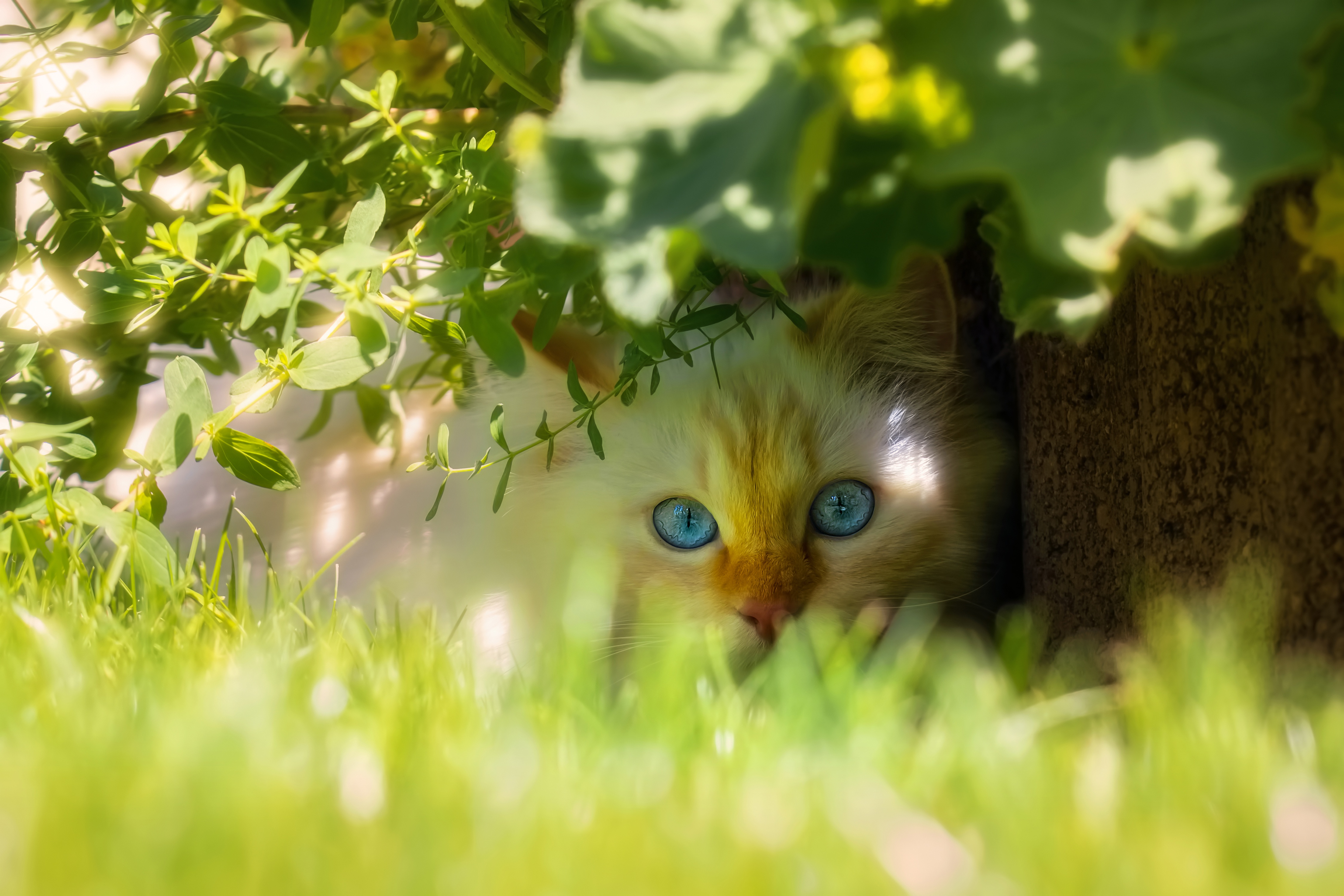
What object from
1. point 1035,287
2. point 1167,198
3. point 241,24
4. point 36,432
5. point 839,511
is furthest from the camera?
point 241,24

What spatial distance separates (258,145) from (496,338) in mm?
508

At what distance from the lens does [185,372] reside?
1.04 metres

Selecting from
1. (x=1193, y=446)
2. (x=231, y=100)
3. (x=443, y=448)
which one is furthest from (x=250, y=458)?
(x=1193, y=446)

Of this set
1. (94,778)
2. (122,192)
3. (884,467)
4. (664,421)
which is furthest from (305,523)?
(94,778)

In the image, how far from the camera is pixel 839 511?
1.22 meters

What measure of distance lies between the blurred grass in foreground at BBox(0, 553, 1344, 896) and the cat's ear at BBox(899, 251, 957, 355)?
1.57 feet

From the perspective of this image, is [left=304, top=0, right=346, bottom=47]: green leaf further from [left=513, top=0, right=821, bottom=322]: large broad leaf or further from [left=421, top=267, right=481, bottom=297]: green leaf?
[left=513, top=0, right=821, bottom=322]: large broad leaf

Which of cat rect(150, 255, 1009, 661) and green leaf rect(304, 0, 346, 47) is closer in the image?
green leaf rect(304, 0, 346, 47)

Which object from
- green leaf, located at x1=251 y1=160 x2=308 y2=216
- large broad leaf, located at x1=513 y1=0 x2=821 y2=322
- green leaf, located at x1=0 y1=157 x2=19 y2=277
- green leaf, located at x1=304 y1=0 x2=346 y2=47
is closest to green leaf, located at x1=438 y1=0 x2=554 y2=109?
green leaf, located at x1=304 y1=0 x2=346 y2=47

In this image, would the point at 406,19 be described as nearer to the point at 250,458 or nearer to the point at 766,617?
the point at 250,458

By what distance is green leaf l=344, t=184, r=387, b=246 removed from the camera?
100 centimetres

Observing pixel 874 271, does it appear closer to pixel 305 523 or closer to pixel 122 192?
pixel 122 192

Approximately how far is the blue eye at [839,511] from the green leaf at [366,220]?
0.58 meters

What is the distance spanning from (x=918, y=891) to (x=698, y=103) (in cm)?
45
